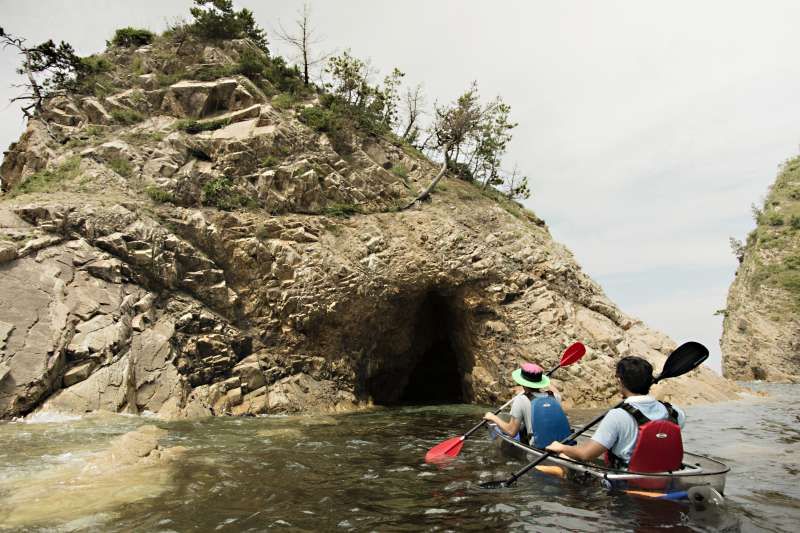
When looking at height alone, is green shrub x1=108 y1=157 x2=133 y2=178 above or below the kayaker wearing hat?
above

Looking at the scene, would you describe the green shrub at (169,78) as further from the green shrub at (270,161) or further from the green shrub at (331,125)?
the green shrub at (270,161)

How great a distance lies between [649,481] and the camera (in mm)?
5164

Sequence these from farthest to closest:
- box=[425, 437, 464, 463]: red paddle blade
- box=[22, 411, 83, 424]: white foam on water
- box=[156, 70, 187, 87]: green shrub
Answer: box=[156, 70, 187, 87]: green shrub < box=[22, 411, 83, 424]: white foam on water < box=[425, 437, 464, 463]: red paddle blade

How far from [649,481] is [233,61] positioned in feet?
82.4

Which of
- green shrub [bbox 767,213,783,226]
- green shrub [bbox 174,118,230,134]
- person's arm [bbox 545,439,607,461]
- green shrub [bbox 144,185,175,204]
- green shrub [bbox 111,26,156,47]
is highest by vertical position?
green shrub [bbox 767,213,783,226]

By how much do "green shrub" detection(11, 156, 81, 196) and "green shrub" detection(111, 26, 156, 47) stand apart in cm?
998

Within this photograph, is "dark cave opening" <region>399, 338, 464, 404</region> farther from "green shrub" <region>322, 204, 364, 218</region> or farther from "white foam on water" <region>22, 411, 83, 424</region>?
"white foam on water" <region>22, 411, 83, 424</region>

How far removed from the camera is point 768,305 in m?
43.8

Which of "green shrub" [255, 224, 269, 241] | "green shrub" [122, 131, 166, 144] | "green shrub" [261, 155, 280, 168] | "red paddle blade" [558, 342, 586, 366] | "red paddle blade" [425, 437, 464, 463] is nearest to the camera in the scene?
"red paddle blade" [425, 437, 464, 463]

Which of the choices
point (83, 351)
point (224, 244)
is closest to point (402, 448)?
point (83, 351)

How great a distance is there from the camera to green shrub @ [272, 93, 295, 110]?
22250 mm

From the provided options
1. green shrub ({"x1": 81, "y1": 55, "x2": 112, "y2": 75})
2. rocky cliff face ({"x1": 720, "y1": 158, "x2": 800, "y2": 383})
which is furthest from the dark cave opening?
rocky cliff face ({"x1": 720, "y1": 158, "x2": 800, "y2": 383})

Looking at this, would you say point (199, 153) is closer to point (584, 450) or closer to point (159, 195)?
point (159, 195)

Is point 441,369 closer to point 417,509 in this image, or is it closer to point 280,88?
point 280,88
